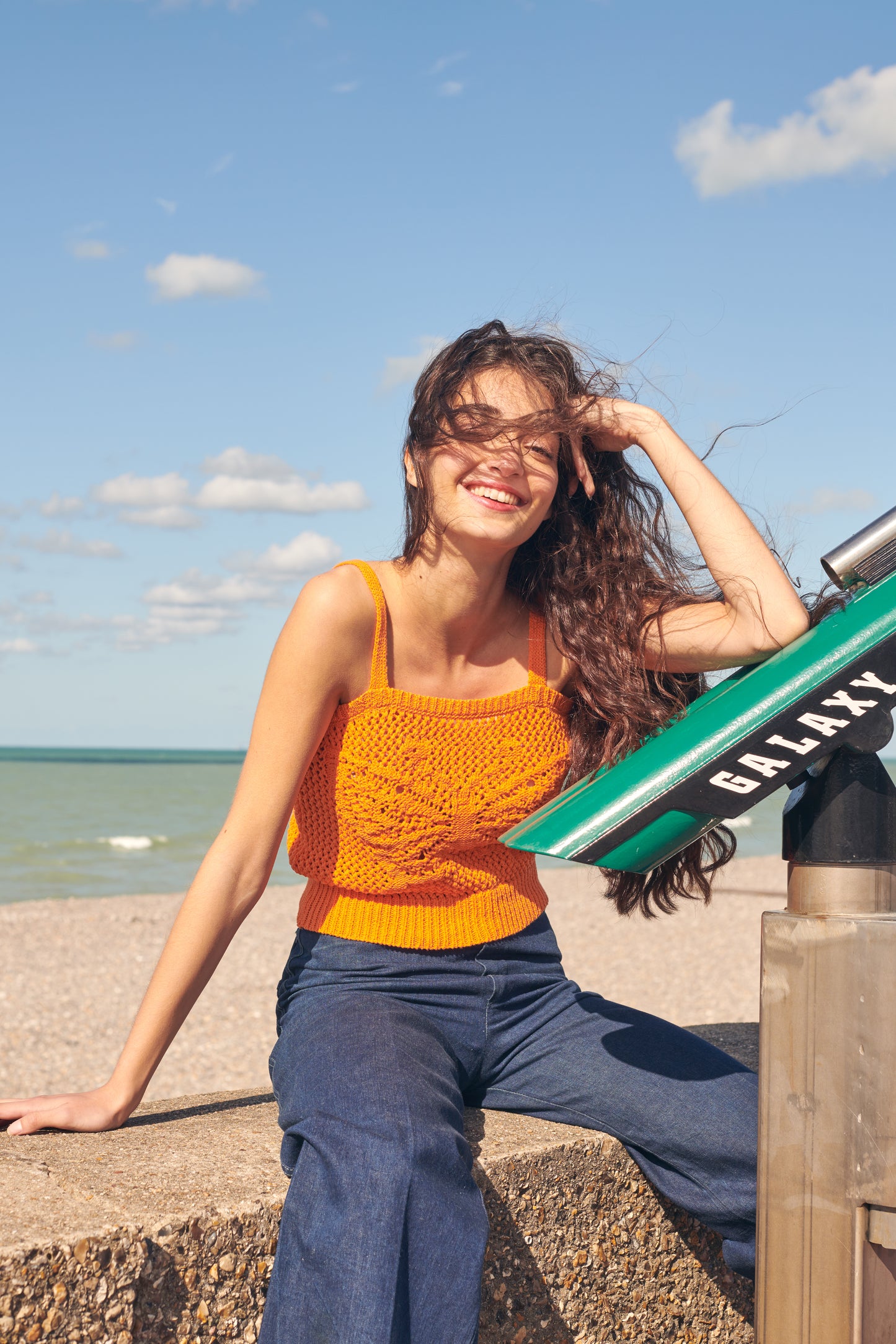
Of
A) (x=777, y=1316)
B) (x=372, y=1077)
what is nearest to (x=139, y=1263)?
(x=372, y=1077)

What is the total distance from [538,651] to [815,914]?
896 millimetres

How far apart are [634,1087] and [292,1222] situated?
610 mm

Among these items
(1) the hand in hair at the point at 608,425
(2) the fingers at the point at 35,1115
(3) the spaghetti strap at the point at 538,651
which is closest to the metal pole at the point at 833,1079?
(3) the spaghetti strap at the point at 538,651

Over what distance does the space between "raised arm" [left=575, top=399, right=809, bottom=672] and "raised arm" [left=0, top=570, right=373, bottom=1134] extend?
56 centimetres

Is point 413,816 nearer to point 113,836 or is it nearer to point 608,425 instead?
point 608,425

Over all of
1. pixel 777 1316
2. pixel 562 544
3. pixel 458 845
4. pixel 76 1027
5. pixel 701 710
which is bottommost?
pixel 76 1027

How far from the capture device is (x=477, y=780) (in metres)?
1.99

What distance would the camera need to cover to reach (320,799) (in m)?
2.02

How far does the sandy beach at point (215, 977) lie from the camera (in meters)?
6.92

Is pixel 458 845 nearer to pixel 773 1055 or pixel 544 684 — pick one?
pixel 544 684

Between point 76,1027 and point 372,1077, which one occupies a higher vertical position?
point 372,1077

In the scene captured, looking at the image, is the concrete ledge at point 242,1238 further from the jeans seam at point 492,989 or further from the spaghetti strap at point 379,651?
the spaghetti strap at point 379,651

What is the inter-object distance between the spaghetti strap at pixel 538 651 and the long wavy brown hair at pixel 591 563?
1.0 inches

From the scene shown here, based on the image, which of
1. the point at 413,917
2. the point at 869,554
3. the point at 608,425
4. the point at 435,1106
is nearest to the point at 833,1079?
the point at 435,1106
